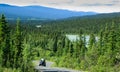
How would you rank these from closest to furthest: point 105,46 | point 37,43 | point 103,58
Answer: point 103,58 → point 105,46 → point 37,43

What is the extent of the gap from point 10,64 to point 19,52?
6079 millimetres

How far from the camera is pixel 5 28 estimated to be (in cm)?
5319

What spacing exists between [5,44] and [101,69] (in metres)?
13.1

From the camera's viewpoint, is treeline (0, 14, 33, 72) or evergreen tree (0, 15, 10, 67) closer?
treeline (0, 14, 33, 72)

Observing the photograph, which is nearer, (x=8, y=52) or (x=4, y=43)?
(x=4, y=43)

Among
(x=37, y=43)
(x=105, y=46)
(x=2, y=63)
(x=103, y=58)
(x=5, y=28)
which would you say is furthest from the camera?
(x=37, y=43)

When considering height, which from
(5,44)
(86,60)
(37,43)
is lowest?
(37,43)

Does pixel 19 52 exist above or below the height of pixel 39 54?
above

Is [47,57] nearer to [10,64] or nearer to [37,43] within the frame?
[37,43]

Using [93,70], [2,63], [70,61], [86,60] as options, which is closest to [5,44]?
[2,63]

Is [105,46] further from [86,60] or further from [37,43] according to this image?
[37,43]

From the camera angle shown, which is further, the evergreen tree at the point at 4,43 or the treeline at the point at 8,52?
the evergreen tree at the point at 4,43

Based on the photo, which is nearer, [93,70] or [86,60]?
[93,70]

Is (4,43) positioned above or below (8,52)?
above
